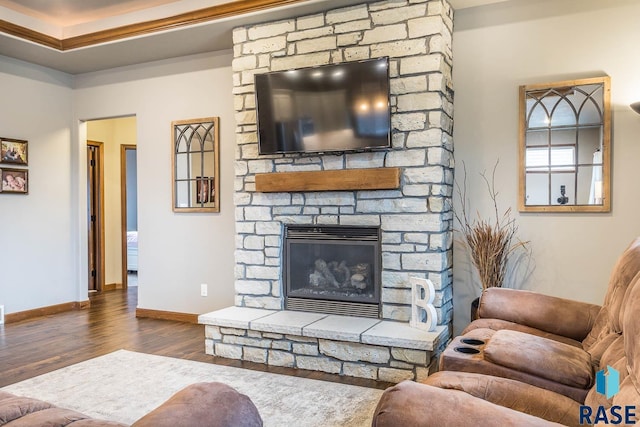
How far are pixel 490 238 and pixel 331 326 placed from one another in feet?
4.34

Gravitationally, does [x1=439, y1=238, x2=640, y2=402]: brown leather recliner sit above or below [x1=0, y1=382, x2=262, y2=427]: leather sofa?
below

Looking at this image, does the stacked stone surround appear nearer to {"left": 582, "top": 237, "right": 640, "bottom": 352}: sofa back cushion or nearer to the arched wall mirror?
the arched wall mirror

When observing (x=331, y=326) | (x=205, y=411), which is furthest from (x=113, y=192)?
(x=205, y=411)

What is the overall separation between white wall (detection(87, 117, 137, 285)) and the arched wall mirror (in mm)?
5802

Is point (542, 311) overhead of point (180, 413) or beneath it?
beneath

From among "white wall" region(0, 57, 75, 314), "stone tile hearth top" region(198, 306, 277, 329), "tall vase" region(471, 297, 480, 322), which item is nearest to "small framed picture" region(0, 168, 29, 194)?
"white wall" region(0, 57, 75, 314)

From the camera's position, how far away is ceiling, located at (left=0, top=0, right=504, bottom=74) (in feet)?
13.1

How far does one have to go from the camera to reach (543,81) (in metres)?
3.68

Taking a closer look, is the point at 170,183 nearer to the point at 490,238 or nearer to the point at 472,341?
the point at 490,238

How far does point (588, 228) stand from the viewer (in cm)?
355

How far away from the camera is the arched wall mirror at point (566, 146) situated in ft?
11.5

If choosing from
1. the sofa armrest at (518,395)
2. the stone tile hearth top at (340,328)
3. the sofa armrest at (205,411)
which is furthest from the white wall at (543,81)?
the sofa armrest at (205,411)

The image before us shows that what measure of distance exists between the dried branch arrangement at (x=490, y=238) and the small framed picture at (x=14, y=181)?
4485 mm

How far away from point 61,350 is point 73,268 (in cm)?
200
